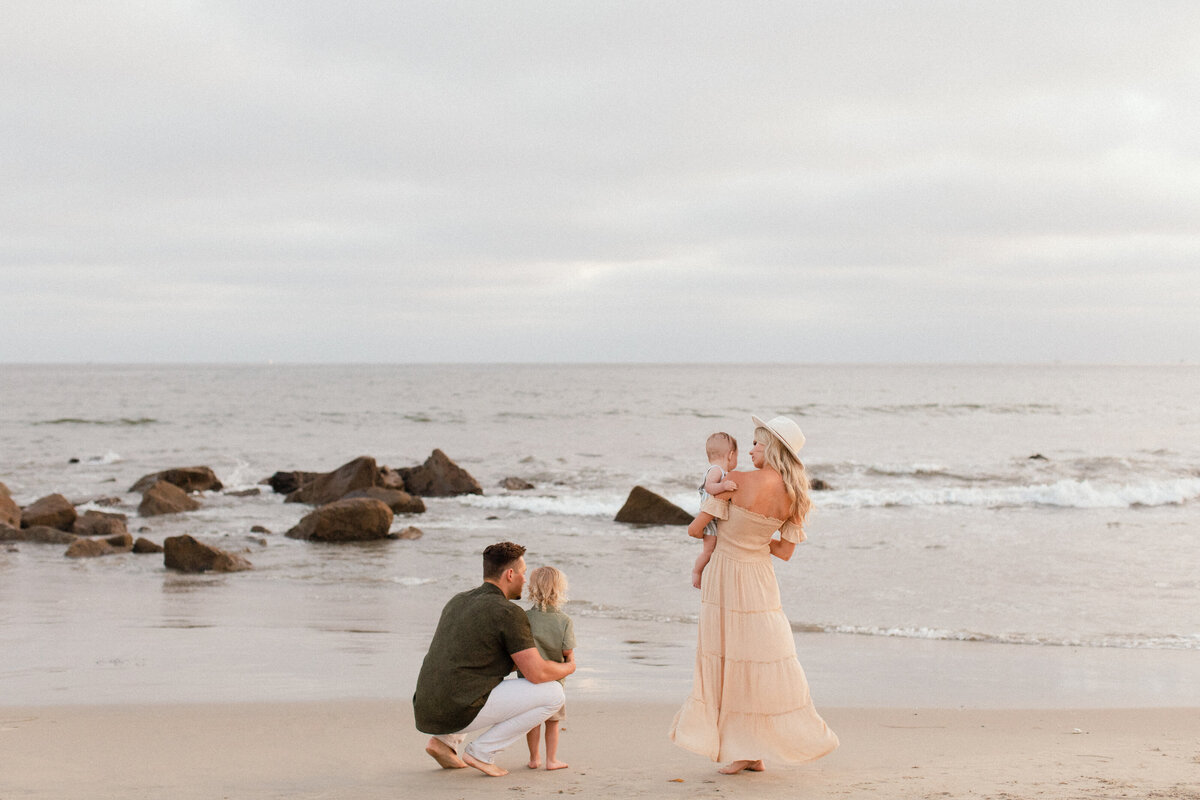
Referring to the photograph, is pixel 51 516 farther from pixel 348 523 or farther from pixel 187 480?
pixel 187 480

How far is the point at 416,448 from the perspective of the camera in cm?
3756

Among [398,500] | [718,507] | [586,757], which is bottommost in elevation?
[398,500]

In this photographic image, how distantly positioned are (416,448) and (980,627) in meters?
29.7

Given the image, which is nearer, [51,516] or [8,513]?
[51,516]

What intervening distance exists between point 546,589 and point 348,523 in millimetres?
11852

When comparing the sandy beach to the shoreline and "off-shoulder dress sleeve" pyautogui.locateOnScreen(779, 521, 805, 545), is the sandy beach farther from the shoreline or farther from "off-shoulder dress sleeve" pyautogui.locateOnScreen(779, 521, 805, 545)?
"off-shoulder dress sleeve" pyautogui.locateOnScreen(779, 521, 805, 545)

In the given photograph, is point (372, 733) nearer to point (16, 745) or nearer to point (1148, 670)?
point (16, 745)

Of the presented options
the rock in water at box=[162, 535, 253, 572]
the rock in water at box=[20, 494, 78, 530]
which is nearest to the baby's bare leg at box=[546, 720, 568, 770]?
the rock in water at box=[162, 535, 253, 572]

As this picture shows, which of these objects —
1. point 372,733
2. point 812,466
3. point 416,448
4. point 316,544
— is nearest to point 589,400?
point 416,448

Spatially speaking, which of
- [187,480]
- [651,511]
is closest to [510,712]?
[651,511]

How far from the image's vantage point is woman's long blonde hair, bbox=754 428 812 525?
5051 millimetres

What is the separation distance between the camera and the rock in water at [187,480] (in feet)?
76.5

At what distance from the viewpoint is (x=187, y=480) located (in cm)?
2347

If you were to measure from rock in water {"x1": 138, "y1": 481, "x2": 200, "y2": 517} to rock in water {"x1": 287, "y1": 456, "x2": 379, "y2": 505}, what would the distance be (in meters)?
2.28
